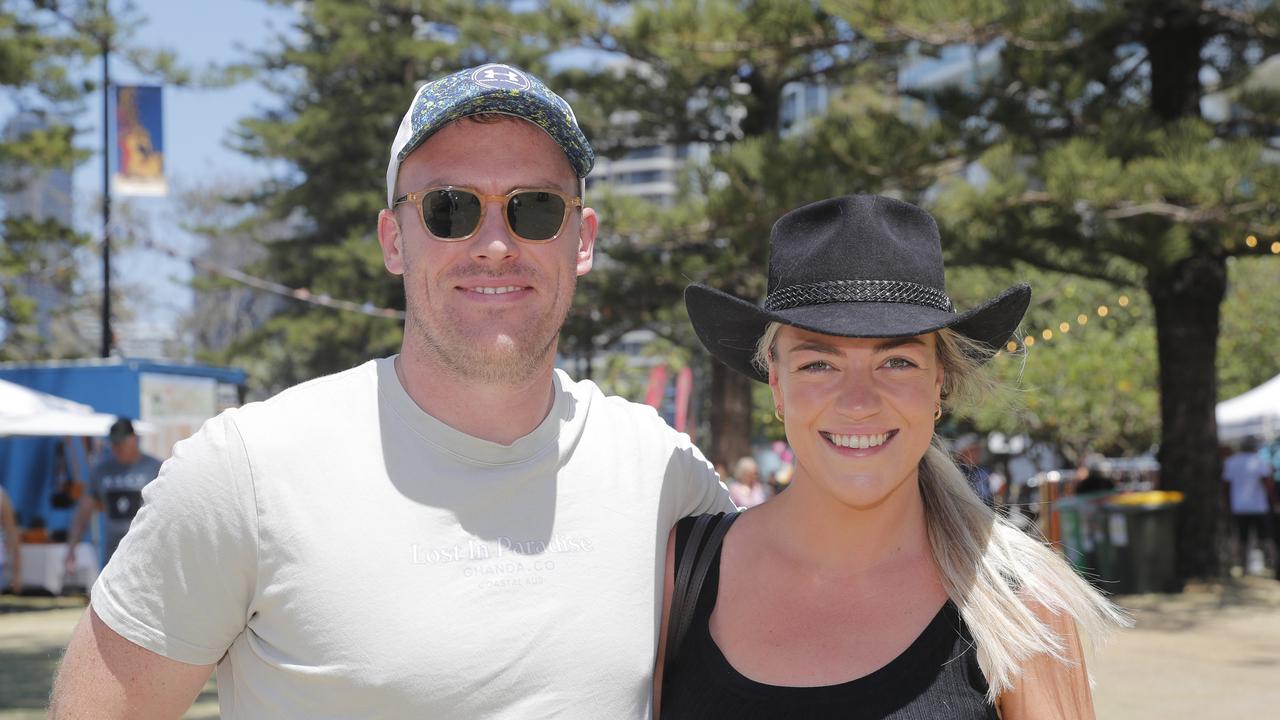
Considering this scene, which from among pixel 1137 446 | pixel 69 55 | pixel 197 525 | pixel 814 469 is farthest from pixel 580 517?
pixel 1137 446

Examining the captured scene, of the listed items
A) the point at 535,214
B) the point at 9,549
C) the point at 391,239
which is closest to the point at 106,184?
the point at 9,549

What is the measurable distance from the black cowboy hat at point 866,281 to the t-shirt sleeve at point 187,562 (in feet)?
3.07

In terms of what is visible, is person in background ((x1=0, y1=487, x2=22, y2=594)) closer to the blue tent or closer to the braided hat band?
the blue tent

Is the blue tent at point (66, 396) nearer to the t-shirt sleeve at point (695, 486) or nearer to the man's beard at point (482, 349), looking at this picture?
the t-shirt sleeve at point (695, 486)

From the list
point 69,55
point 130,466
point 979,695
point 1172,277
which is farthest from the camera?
point 69,55

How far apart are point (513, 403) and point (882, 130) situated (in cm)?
966

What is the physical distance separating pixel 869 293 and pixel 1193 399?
11165 millimetres

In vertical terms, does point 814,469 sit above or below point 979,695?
above

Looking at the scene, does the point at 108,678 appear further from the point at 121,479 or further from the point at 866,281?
the point at 121,479

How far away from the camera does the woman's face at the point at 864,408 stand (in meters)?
2.25

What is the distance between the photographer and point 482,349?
2.21 meters

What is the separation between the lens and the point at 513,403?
2238 millimetres

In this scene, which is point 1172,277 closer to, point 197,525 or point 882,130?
point 882,130

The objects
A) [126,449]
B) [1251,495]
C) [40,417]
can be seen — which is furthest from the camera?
[1251,495]
